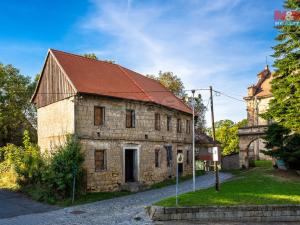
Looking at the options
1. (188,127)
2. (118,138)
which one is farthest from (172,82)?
(118,138)

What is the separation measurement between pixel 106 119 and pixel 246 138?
617 inches

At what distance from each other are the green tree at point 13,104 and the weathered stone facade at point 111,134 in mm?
16390

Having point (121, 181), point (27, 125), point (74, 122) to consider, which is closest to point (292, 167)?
point (121, 181)

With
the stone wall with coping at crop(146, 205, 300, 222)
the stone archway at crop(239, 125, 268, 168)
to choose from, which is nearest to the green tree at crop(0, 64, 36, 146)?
the stone archway at crop(239, 125, 268, 168)

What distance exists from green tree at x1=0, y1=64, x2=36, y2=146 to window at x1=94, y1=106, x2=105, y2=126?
20188mm

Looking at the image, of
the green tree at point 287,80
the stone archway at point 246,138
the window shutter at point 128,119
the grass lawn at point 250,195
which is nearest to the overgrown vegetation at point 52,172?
the window shutter at point 128,119

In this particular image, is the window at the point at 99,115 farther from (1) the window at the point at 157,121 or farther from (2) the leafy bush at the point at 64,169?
(1) the window at the point at 157,121

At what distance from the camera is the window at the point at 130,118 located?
78.9 ft

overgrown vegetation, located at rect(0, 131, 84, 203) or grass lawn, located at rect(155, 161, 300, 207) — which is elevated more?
overgrown vegetation, located at rect(0, 131, 84, 203)

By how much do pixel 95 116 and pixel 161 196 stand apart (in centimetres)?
653

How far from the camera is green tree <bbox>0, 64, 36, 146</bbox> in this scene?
3909 cm

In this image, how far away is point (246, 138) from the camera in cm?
3219

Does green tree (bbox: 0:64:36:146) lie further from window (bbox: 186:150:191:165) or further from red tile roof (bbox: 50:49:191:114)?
window (bbox: 186:150:191:165)

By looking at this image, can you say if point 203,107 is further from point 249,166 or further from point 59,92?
point 59,92
